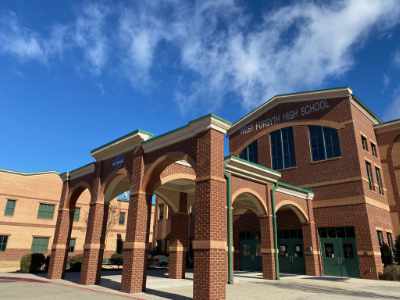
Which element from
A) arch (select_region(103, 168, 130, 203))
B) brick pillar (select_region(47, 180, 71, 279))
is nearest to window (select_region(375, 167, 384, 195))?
arch (select_region(103, 168, 130, 203))

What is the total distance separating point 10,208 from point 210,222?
29796 mm

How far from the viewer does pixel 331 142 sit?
2388 cm

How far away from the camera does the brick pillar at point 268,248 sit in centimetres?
1802

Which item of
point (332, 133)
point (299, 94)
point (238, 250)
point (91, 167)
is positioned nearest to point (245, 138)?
point (299, 94)

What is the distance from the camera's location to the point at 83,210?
37375 millimetres

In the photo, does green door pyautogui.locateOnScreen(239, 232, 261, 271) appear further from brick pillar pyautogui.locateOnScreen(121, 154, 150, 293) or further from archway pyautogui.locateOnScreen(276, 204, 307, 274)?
brick pillar pyautogui.locateOnScreen(121, 154, 150, 293)

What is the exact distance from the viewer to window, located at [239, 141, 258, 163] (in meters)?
29.2

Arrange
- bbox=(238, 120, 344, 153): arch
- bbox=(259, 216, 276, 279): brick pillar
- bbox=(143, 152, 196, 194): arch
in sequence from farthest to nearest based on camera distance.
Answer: bbox=(238, 120, 344, 153): arch < bbox=(259, 216, 276, 279): brick pillar < bbox=(143, 152, 196, 194): arch

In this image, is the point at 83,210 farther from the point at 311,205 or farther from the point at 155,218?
the point at 311,205

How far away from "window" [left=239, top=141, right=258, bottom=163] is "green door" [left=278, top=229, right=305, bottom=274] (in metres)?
7.67

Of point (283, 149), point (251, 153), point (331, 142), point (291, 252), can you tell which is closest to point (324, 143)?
point (331, 142)

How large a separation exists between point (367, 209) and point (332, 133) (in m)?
6.37

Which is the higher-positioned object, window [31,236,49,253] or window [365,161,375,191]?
window [365,161,375,191]

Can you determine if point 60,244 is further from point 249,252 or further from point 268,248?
point 249,252
